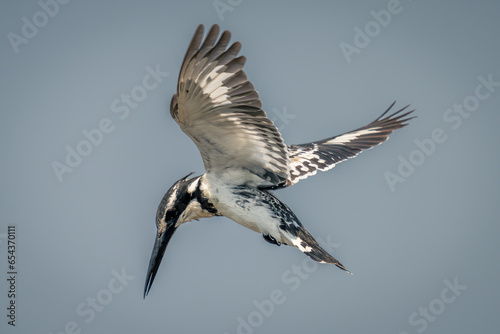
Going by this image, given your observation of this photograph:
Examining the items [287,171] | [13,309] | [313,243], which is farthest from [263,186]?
[13,309]

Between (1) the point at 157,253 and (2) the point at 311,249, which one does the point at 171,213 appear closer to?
(1) the point at 157,253

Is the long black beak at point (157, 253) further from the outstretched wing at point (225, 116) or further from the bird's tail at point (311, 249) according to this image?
the bird's tail at point (311, 249)

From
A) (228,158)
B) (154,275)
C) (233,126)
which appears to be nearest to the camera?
(233,126)

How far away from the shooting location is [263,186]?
5.23 metres

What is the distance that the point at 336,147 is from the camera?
6473 mm

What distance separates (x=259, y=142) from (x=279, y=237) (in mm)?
809

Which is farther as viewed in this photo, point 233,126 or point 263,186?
point 263,186

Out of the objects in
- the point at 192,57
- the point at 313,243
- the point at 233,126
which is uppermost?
the point at 192,57

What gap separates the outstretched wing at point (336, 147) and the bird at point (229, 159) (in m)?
0.02

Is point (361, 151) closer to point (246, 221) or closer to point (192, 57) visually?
point (246, 221)

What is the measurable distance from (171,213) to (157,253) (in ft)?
1.25

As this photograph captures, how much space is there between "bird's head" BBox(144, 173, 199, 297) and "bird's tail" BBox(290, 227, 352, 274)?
821mm

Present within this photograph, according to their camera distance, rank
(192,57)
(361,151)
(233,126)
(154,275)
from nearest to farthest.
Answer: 1. (192,57)
2. (233,126)
3. (154,275)
4. (361,151)

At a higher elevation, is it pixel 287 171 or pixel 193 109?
pixel 193 109
